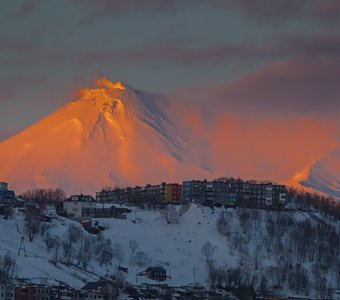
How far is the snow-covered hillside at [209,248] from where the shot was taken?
107 metres

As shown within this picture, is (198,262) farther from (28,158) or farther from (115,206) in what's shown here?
(28,158)

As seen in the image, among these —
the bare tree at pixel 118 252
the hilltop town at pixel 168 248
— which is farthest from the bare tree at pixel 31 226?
the bare tree at pixel 118 252

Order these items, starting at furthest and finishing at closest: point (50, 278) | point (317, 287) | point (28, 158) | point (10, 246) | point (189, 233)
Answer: point (28, 158) < point (189, 233) < point (317, 287) < point (10, 246) < point (50, 278)

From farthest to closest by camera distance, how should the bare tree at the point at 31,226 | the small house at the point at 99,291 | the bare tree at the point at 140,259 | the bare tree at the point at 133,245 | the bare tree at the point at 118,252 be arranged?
1. the bare tree at the point at 133,245
2. the bare tree at the point at 140,259
3. the bare tree at the point at 118,252
4. the bare tree at the point at 31,226
5. the small house at the point at 99,291

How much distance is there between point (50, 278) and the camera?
9881 centimetres

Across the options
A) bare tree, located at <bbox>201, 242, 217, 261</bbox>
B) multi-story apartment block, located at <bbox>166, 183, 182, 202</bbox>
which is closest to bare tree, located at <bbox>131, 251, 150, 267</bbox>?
bare tree, located at <bbox>201, 242, 217, 261</bbox>

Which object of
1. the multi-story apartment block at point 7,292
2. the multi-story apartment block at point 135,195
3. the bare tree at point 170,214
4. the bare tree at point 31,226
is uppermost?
the multi-story apartment block at point 135,195

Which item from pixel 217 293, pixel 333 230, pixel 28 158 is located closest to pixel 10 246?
pixel 217 293

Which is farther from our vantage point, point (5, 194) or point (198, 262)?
point (5, 194)

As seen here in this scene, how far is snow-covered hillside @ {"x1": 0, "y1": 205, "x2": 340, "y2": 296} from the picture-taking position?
10738 centimetres

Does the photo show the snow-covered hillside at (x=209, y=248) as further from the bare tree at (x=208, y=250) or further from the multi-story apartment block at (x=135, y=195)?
the multi-story apartment block at (x=135, y=195)

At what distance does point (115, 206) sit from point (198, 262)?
648 inches

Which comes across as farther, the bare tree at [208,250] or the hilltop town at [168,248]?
the bare tree at [208,250]

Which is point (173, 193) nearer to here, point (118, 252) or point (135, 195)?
point (135, 195)
